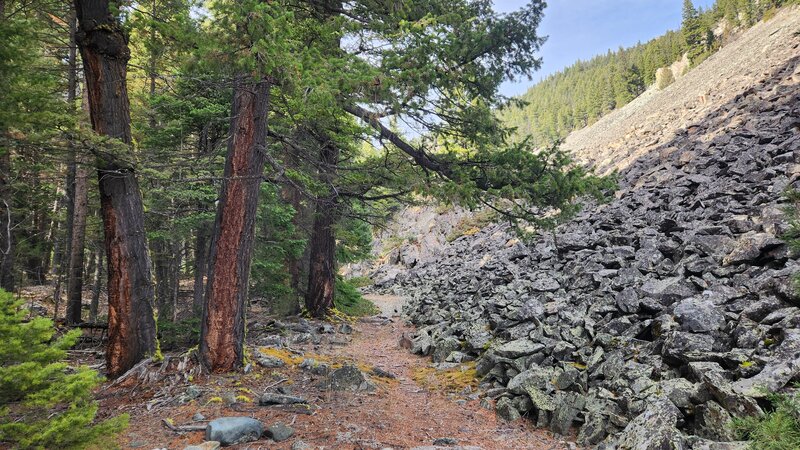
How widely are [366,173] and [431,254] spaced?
23.2m

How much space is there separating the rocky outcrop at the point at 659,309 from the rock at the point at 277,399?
2844 mm

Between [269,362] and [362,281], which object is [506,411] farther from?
[362,281]

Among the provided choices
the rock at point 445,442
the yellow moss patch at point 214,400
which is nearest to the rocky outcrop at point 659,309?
the rock at point 445,442

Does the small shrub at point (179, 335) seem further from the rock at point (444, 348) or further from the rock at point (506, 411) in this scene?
the rock at point (506, 411)

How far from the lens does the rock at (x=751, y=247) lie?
→ 6.53 metres

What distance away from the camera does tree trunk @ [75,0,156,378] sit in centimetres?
577

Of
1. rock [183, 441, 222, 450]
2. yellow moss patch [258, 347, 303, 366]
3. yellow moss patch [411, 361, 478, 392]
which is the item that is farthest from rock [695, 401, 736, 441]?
yellow moss patch [258, 347, 303, 366]

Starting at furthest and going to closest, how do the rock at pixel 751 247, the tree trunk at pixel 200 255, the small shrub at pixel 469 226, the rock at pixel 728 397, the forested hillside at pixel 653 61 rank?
1. the forested hillside at pixel 653 61
2. the small shrub at pixel 469 226
3. the tree trunk at pixel 200 255
4. the rock at pixel 751 247
5. the rock at pixel 728 397

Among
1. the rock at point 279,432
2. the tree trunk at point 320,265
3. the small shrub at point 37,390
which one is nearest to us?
the small shrub at point 37,390

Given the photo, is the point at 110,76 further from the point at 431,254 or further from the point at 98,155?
the point at 431,254

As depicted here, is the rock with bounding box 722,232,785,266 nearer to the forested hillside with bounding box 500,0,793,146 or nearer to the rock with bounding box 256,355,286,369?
the rock with bounding box 256,355,286,369

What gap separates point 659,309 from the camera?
6625 millimetres

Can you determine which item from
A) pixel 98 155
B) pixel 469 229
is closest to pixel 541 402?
pixel 98 155

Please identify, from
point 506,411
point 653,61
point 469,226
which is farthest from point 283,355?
point 653,61
